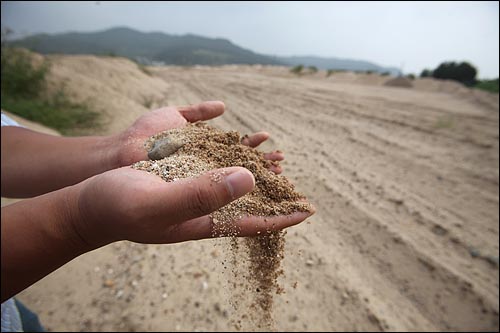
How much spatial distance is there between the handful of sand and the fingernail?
0.92ft

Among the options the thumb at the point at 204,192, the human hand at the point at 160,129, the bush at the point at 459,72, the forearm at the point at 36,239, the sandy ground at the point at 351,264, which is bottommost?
the sandy ground at the point at 351,264

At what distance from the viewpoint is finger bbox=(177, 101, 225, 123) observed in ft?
7.48

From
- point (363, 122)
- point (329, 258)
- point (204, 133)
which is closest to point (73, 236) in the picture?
point (204, 133)

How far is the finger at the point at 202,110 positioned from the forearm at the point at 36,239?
1343 millimetres

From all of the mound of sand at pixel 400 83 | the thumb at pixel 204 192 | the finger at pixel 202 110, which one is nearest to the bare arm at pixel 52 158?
the finger at pixel 202 110

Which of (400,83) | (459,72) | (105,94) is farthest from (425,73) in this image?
(105,94)

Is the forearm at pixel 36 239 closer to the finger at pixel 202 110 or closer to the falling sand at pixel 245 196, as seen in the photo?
the falling sand at pixel 245 196

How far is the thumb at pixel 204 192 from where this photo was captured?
1062 mm

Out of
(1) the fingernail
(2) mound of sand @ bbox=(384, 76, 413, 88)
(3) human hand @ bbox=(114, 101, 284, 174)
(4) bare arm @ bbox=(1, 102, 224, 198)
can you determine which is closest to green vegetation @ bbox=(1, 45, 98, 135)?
(4) bare arm @ bbox=(1, 102, 224, 198)

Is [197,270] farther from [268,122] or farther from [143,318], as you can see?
[268,122]

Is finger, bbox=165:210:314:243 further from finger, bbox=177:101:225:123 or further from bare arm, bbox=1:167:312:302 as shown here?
finger, bbox=177:101:225:123

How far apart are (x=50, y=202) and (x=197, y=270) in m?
2.21

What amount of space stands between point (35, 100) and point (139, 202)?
8205 millimetres

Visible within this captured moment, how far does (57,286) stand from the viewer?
284 cm
